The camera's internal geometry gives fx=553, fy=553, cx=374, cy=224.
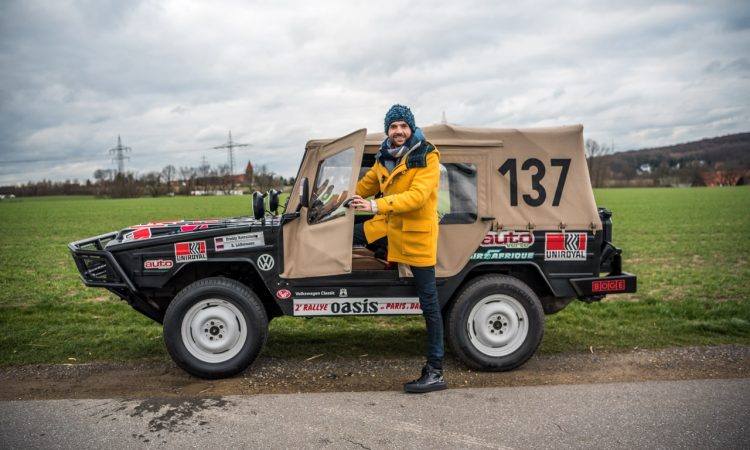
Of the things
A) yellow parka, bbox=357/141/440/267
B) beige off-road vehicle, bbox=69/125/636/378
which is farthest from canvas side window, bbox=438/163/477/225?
yellow parka, bbox=357/141/440/267

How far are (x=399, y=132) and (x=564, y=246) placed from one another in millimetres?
1888

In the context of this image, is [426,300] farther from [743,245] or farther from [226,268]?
[743,245]

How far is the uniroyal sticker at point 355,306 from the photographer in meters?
4.93

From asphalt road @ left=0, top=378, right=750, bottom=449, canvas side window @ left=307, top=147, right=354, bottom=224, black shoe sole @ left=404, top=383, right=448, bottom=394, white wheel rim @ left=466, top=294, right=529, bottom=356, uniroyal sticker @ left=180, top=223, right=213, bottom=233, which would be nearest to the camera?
asphalt road @ left=0, top=378, right=750, bottom=449

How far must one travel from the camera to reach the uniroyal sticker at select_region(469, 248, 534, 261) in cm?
498

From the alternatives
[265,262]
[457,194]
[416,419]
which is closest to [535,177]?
[457,194]

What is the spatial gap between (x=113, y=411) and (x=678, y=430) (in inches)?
154

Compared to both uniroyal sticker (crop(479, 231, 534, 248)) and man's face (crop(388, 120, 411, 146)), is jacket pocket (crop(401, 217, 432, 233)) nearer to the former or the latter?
man's face (crop(388, 120, 411, 146))

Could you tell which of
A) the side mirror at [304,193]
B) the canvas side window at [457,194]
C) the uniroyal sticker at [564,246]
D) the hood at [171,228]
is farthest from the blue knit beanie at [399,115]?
the uniroyal sticker at [564,246]

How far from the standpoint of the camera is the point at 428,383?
174 inches

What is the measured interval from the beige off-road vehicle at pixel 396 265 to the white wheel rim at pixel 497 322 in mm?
12

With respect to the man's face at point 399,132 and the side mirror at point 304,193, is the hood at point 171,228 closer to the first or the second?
the side mirror at point 304,193

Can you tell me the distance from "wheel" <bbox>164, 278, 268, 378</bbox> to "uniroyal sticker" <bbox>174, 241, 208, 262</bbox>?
0.22 meters

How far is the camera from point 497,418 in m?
3.86
